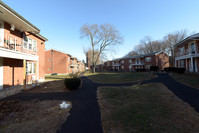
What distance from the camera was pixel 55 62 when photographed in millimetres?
26719

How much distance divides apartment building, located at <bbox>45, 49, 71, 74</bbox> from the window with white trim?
15.5m

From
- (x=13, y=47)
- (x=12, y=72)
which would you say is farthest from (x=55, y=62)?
(x=13, y=47)

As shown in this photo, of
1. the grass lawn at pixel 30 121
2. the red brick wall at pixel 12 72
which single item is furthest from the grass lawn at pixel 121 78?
the red brick wall at pixel 12 72

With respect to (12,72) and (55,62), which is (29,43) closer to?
(12,72)

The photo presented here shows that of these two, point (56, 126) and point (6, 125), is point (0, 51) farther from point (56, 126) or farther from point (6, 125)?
point (56, 126)

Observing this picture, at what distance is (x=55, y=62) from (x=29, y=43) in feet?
55.2

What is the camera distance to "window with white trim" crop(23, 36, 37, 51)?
1014 cm

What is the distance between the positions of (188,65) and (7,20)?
95.1 feet

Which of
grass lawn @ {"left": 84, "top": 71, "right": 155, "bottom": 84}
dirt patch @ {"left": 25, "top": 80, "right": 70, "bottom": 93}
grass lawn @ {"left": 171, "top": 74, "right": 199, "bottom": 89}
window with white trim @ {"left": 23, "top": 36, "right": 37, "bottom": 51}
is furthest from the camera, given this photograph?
grass lawn @ {"left": 84, "top": 71, "right": 155, "bottom": 84}

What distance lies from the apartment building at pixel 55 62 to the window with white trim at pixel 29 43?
50.9 ft

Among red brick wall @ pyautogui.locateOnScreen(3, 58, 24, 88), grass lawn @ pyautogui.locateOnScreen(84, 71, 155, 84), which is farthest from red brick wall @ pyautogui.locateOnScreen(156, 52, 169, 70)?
red brick wall @ pyautogui.locateOnScreen(3, 58, 24, 88)

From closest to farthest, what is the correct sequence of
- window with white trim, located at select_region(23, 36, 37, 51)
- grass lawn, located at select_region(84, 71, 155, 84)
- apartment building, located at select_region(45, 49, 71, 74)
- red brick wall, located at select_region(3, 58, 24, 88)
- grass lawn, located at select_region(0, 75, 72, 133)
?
grass lawn, located at select_region(0, 75, 72, 133) < red brick wall, located at select_region(3, 58, 24, 88) < window with white trim, located at select_region(23, 36, 37, 51) < grass lawn, located at select_region(84, 71, 155, 84) < apartment building, located at select_region(45, 49, 71, 74)

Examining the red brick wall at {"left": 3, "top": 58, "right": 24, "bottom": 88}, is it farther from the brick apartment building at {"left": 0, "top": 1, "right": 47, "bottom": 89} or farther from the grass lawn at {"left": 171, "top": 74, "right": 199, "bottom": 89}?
the grass lawn at {"left": 171, "top": 74, "right": 199, "bottom": 89}

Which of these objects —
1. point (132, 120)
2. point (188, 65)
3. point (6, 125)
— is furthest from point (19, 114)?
point (188, 65)
